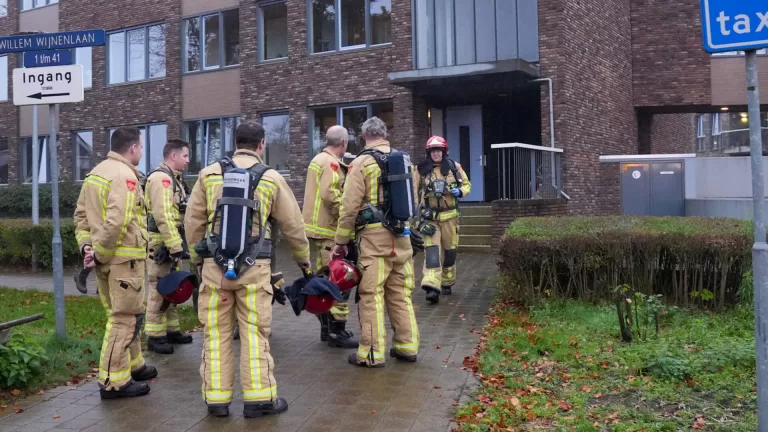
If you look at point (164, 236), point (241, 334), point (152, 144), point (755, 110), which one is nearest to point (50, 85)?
point (164, 236)

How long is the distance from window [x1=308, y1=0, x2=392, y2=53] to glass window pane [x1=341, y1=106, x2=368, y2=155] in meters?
1.62

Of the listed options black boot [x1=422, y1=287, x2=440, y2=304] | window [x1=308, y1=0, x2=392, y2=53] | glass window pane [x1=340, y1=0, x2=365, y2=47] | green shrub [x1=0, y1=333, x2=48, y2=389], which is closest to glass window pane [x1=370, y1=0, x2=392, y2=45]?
window [x1=308, y1=0, x2=392, y2=53]

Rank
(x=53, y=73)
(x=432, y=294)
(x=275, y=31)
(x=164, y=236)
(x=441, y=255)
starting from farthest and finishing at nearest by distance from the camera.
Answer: (x=275, y=31)
(x=441, y=255)
(x=432, y=294)
(x=53, y=73)
(x=164, y=236)

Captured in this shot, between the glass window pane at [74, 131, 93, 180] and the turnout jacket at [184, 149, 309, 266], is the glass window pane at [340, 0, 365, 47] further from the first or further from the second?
the turnout jacket at [184, 149, 309, 266]

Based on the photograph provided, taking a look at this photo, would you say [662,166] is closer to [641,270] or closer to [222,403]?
[641,270]

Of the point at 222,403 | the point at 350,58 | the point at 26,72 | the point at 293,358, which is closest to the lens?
the point at 222,403

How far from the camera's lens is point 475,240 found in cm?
1543

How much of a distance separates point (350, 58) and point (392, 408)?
14539mm

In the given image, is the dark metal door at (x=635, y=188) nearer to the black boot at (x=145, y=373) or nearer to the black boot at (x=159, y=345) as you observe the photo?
the black boot at (x=159, y=345)

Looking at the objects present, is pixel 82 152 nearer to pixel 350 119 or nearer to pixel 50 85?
pixel 350 119

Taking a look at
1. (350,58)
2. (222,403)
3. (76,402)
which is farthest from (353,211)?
Answer: (350,58)

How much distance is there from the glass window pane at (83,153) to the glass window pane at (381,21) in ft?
36.6

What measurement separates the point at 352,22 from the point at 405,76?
139 inches

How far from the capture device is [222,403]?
5.09 metres
